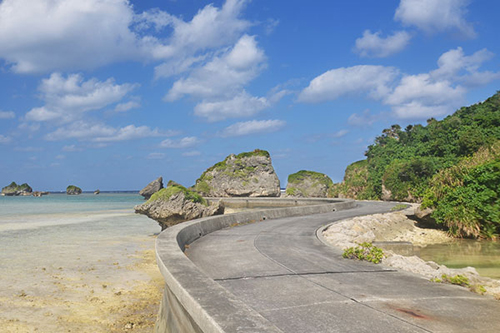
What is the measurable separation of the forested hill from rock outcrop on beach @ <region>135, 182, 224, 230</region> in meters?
15.2

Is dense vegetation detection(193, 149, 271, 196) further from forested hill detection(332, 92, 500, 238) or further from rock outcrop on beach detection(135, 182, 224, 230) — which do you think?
rock outcrop on beach detection(135, 182, 224, 230)

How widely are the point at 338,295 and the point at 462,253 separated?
46.2 ft

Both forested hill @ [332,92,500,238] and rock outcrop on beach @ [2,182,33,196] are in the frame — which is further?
rock outcrop on beach @ [2,182,33,196]

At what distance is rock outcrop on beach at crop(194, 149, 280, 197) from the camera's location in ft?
230

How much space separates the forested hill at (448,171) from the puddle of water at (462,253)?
203 centimetres

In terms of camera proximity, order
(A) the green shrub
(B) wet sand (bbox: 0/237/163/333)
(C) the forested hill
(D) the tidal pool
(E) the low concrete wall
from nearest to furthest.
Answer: (E) the low concrete wall, (B) wet sand (bbox: 0/237/163/333), (A) the green shrub, (D) the tidal pool, (C) the forested hill

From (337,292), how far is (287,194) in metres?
69.0

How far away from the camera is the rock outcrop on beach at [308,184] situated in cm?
7444

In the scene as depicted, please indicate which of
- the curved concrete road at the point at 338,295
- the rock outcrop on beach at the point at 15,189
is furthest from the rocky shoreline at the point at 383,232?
the rock outcrop on beach at the point at 15,189

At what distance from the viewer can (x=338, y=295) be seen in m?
6.09

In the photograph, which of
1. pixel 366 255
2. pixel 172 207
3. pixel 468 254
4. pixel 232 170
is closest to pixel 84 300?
→ pixel 366 255

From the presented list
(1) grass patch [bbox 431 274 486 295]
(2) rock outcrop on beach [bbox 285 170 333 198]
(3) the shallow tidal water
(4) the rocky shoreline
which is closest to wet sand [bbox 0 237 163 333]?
(3) the shallow tidal water

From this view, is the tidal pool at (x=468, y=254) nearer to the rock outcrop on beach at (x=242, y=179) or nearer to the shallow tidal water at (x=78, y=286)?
the shallow tidal water at (x=78, y=286)

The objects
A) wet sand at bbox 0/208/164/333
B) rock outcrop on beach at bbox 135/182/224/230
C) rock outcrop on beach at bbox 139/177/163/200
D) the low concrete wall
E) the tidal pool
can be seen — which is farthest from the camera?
rock outcrop on beach at bbox 139/177/163/200
